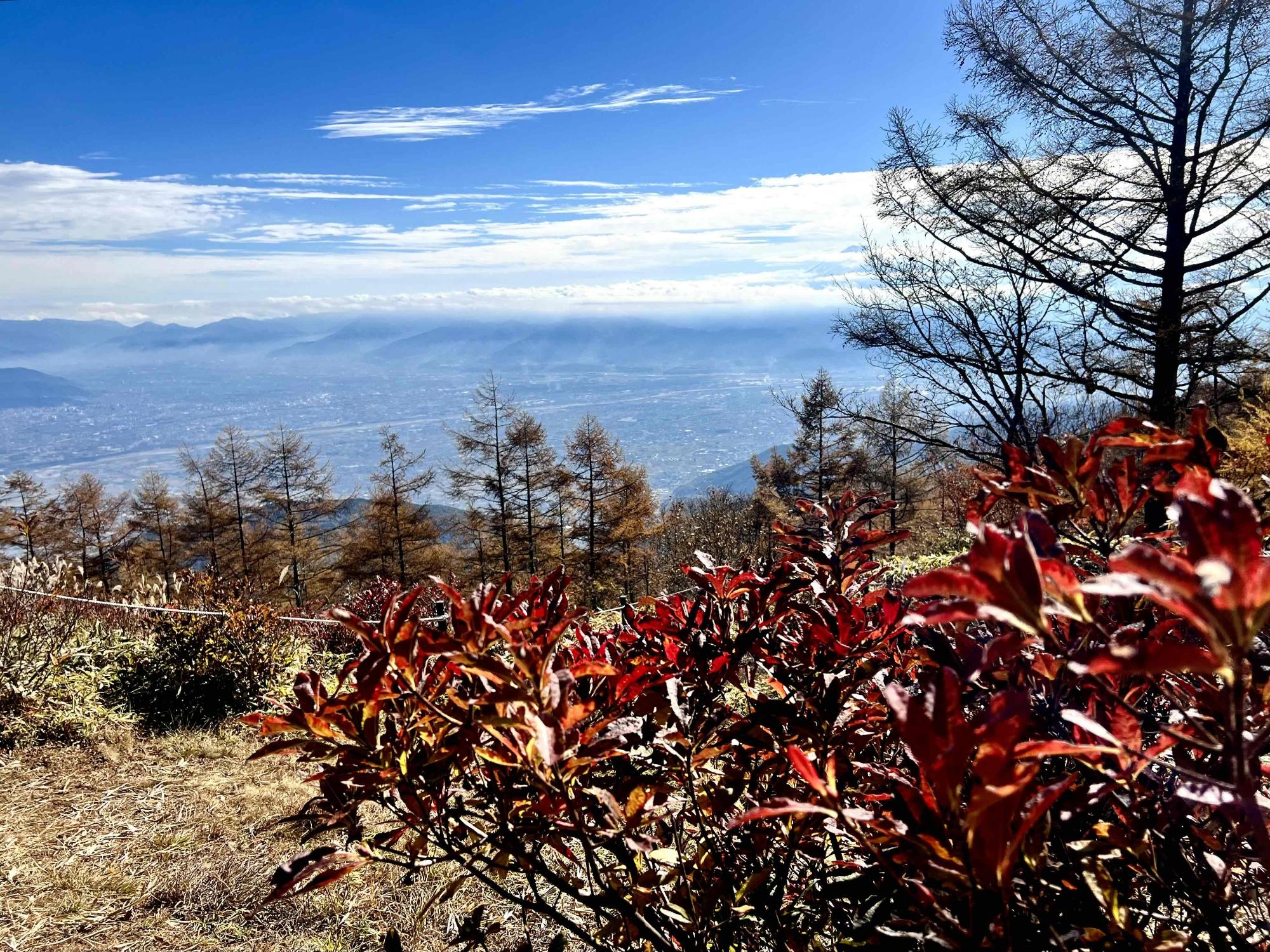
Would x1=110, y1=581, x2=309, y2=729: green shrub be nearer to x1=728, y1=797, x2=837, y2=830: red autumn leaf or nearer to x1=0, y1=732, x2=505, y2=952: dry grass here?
x1=0, y1=732, x2=505, y2=952: dry grass

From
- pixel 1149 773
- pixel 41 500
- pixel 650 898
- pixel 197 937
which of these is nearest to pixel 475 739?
pixel 650 898

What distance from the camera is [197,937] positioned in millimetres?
2330

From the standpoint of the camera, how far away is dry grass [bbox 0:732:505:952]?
2.35m

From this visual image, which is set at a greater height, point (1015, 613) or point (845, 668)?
point (1015, 613)

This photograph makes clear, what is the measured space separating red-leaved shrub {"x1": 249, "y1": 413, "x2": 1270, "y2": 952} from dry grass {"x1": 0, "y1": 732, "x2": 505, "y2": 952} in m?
1.01

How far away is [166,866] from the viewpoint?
9.10 feet

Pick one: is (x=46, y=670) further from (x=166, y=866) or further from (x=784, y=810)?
(x=784, y=810)

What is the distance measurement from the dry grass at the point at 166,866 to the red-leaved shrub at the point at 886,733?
3.33ft

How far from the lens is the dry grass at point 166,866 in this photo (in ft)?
7.70

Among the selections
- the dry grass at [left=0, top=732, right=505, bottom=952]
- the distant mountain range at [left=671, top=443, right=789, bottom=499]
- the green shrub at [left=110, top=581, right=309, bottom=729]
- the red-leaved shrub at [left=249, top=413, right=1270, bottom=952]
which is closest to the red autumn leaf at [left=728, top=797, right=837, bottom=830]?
the red-leaved shrub at [left=249, top=413, right=1270, bottom=952]

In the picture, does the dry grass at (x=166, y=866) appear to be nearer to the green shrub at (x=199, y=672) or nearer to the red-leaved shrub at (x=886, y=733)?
the green shrub at (x=199, y=672)

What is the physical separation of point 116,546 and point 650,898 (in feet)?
119

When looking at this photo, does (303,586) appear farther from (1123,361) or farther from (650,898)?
(650,898)


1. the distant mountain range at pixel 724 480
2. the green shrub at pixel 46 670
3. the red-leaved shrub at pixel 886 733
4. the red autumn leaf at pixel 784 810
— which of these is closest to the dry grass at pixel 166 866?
the green shrub at pixel 46 670
